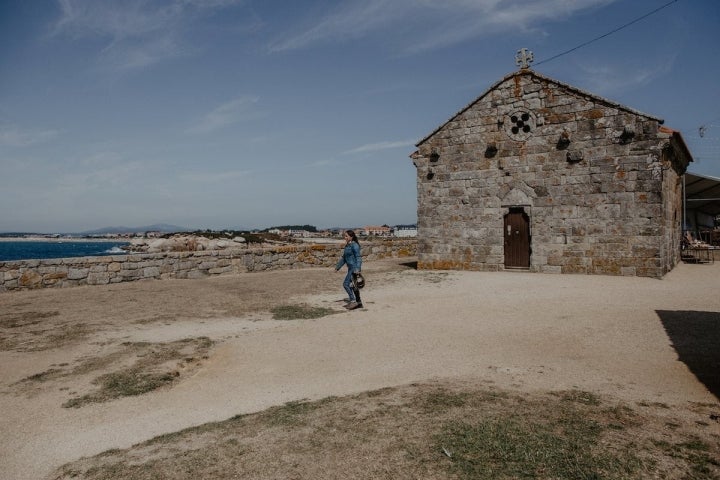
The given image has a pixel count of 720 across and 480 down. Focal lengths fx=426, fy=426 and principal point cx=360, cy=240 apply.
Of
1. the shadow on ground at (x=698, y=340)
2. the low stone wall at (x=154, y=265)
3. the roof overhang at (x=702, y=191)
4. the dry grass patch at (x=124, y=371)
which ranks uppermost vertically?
the roof overhang at (x=702, y=191)

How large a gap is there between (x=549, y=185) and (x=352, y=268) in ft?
26.9

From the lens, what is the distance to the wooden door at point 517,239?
14.3 m

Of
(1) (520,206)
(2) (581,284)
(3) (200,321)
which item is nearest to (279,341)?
(3) (200,321)

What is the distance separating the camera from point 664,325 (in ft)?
22.0

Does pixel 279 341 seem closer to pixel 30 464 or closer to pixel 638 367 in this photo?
pixel 30 464

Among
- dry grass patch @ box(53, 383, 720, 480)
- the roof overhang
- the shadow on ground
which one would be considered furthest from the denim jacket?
the roof overhang

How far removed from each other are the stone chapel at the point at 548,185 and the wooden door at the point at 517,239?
0.11 ft

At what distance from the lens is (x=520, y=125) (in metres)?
14.3

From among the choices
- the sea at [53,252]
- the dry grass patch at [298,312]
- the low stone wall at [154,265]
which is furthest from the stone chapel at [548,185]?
the sea at [53,252]

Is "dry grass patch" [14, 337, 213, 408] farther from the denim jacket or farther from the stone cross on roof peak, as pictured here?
the stone cross on roof peak

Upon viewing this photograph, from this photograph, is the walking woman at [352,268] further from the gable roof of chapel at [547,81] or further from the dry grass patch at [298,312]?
the gable roof of chapel at [547,81]

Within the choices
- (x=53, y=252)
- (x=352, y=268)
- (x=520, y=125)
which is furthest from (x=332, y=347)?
(x=53, y=252)

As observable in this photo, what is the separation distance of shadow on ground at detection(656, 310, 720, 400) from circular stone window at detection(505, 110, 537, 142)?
8045 mm

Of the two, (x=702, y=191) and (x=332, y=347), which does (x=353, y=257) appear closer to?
(x=332, y=347)
